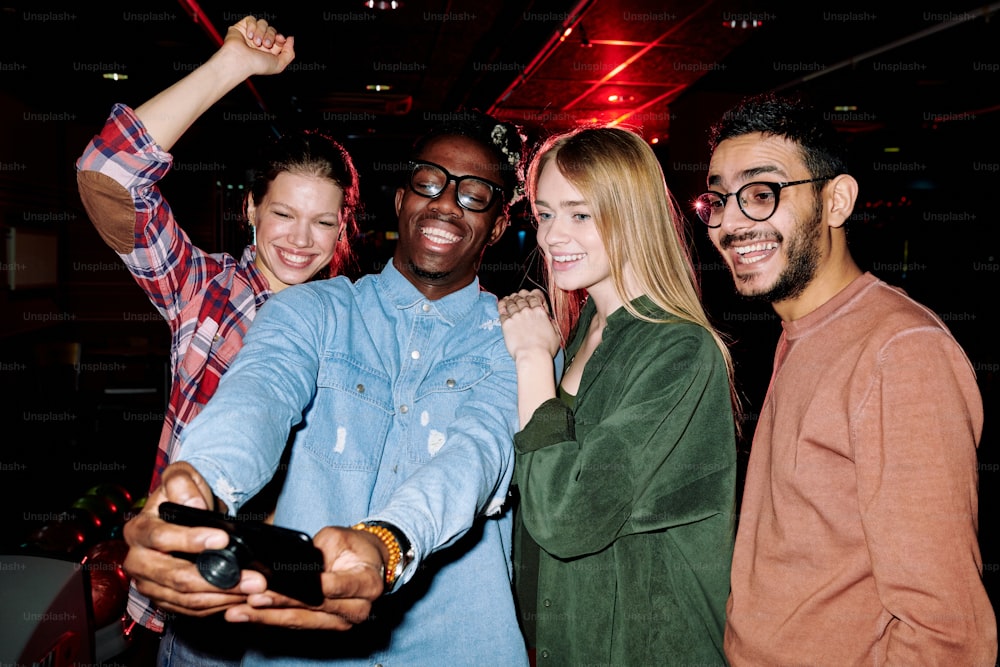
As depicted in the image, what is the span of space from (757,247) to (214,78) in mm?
1611

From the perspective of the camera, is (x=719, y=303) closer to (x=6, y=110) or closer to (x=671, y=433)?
(x=671, y=433)

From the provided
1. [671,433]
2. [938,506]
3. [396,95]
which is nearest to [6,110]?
[396,95]

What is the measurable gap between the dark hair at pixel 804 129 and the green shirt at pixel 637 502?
2.08ft

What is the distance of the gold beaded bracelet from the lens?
1080mm

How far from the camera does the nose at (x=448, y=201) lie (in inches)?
67.9

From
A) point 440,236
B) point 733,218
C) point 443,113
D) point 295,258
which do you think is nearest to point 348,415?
point 440,236

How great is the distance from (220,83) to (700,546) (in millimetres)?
1807

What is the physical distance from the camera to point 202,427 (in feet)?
3.79

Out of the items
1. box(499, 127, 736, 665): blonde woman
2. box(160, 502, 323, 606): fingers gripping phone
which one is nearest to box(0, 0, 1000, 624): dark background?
box(499, 127, 736, 665): blonde woman

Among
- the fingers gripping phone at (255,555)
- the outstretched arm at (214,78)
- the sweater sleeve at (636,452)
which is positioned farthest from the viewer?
the outstretched arm at (214,78)

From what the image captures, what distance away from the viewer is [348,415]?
146 centimetres

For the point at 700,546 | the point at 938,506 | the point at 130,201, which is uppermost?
the point at 130,201

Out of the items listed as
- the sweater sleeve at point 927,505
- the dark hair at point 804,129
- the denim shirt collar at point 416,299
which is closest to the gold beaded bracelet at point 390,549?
the denim shirt collar at point 416,299

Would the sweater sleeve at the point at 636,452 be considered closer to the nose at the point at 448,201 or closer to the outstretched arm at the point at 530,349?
the outstretched arm at the point at 530,349
